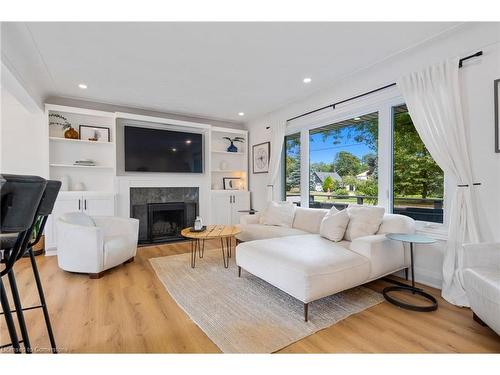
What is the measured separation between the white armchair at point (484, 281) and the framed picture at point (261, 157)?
3.49 metres

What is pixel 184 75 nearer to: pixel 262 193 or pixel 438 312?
pixel 262 193

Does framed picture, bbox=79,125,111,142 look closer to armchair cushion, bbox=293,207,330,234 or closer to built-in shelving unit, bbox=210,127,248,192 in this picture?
built-in shelving unit, bbox=210,127,248,192

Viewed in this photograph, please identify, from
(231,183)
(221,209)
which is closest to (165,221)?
(221,209)

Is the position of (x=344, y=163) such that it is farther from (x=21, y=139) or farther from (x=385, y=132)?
(x=21, y=139)

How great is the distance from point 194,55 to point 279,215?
2446 mm

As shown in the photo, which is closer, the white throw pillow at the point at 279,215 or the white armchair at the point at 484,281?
the white armchair at the point at 484,281

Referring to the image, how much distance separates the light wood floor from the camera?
1589mm

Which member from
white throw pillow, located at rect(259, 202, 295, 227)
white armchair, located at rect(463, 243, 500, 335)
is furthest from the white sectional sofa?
white throw pillow, located at rect(259, 202, 295, 227)

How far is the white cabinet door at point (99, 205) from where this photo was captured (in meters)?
3.87

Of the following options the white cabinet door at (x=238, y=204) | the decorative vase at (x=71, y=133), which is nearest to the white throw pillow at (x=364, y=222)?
the white cabinet door at (x=238, y=204)

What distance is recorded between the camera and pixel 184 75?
3209 millimetres

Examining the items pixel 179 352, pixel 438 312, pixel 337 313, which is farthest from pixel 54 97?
pixel 438 312

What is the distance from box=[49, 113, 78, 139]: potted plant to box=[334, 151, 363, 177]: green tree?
421cm

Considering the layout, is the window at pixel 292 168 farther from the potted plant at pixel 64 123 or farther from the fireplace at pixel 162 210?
the potted plant at pixel 64 123
